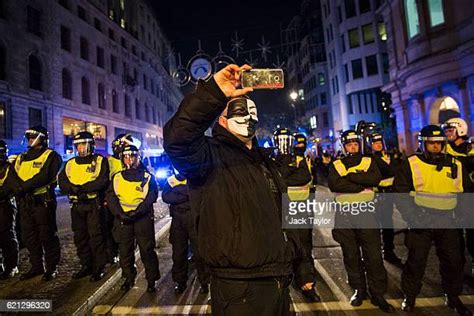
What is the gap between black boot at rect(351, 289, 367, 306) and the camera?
4.45 meters

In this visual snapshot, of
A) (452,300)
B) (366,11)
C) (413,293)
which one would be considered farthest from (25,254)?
(366,11)

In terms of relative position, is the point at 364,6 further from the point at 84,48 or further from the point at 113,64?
the point at 84,48

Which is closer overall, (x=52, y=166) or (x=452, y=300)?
(x=452, y=300)

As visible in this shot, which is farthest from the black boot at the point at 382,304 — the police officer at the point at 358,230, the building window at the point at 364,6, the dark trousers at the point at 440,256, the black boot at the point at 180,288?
the building window at the point at 364,6

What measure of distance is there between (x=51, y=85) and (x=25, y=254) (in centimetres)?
2102

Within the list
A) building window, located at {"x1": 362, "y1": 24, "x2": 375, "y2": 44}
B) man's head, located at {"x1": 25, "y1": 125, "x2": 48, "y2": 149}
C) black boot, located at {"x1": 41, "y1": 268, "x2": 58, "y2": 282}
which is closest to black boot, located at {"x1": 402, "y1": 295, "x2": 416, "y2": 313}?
black boot, located at {"x1": 41, "y1": 268, "x2": 58, "y2": 282}

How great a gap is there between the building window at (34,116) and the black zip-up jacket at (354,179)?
23745 millimetres

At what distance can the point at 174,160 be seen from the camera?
2072 mm

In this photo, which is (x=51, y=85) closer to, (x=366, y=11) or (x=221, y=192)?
(x=221, y=192)

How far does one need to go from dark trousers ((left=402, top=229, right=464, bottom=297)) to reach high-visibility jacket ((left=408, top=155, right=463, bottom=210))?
338mm

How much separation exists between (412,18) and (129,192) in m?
20.9

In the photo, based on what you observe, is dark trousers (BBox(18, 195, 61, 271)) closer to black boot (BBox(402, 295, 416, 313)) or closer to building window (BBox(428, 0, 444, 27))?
black boot (BBox(402, 295, 416, 313))

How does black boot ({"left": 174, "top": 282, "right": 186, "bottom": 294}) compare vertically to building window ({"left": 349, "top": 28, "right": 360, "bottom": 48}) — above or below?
below

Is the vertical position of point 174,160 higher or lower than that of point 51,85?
lower
